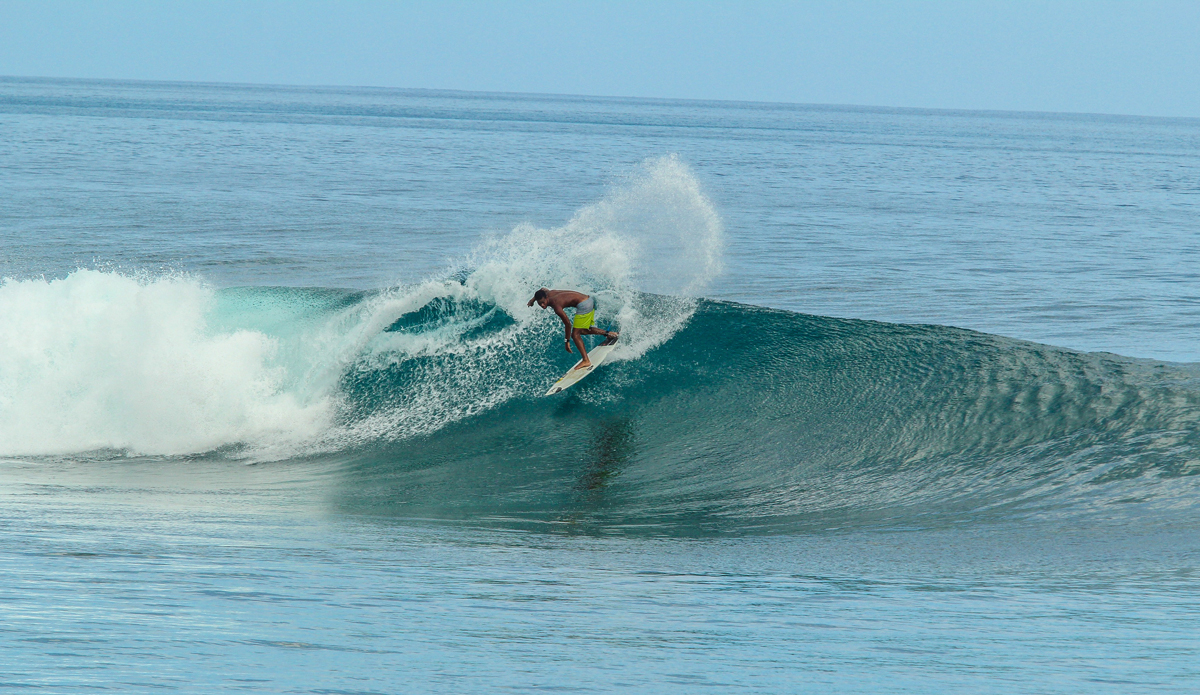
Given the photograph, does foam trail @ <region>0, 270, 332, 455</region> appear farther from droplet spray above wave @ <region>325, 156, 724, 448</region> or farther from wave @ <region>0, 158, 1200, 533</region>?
droplet spray above wave @ <region>325, 156, 724, 448</region>

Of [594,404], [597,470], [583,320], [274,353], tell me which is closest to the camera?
[597,470]

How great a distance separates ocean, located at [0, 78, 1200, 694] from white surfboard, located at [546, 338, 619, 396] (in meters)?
0.11

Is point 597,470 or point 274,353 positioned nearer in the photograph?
point 597,470

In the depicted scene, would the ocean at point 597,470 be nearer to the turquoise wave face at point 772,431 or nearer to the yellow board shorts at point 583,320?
the turquoise wave face at point 772,431

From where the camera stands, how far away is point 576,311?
995cm

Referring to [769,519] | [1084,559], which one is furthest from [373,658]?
[1084,559]

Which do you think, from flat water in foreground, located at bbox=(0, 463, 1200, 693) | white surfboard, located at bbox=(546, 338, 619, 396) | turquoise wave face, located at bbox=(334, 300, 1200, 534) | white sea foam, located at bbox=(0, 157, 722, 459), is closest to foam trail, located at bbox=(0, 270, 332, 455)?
white sea foam, located at bbox=(0, 157, 722, 459)

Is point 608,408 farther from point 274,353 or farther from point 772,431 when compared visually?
point 274,353

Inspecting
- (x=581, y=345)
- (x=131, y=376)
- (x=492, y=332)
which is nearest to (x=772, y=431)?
(x=581, y=345)

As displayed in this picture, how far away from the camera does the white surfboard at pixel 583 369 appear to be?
10.3m

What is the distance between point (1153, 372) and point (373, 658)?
924 centimetres

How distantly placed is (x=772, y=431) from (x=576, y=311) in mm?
2374

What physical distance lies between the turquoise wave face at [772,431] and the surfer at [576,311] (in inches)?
19.6

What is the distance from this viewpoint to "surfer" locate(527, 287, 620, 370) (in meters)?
9.42
